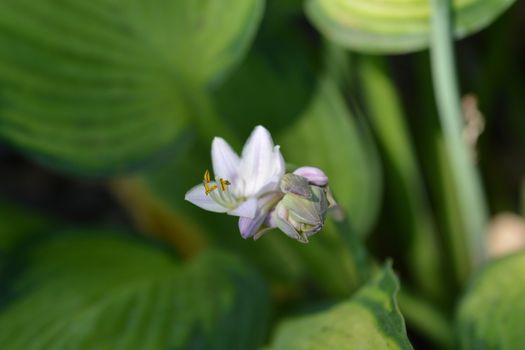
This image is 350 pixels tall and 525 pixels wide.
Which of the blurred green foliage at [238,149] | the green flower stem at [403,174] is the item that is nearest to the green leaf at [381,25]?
the blurred green foliage at [238,149]

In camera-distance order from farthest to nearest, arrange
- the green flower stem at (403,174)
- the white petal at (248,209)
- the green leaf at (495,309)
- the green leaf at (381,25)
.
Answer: the green flower stem at (403,174) → the green leaf at (381,25) → the green leaf at (495,309) → the white petal at (248,209)

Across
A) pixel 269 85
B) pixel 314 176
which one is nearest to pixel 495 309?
pixel 314 176

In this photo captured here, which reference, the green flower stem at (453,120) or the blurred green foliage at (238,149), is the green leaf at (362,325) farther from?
the green flower stem at (453,120)

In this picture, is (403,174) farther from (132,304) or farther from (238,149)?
(132,304)

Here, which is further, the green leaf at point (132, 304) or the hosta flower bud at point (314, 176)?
the green leaf at point (132, 304)

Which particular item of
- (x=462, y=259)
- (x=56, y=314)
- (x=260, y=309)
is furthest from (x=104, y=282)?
(x=462, y=259)

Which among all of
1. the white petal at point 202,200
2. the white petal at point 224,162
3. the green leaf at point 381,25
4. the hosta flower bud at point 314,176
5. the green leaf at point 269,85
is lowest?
the green leaf at point 269,85

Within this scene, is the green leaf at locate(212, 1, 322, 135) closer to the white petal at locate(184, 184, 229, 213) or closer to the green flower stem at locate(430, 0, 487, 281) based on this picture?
the green flower stem at locate(430, 0, 487, 281)
